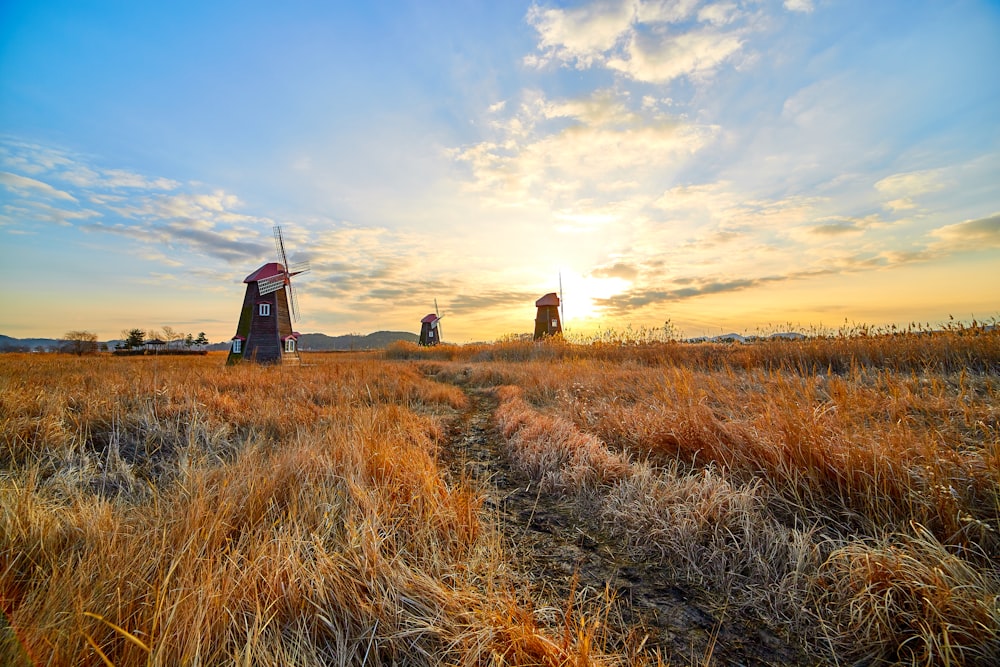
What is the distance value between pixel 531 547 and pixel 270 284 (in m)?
27.4

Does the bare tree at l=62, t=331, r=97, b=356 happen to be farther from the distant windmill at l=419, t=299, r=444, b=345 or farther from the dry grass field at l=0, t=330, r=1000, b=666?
the dry grass field at l=0, t=330, r=1000, b=666

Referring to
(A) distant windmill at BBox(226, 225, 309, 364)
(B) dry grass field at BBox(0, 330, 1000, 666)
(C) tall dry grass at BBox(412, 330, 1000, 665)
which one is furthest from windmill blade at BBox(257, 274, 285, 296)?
(C) tall dry grass at BBox(412, 330, 1000, 665)

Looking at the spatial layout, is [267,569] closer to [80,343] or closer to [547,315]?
[547,315]

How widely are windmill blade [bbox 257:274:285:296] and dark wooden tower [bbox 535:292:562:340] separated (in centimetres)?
2388

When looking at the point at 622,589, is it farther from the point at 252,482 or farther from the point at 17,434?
the point at 17,434

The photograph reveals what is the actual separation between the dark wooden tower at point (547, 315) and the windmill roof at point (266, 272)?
2400cm

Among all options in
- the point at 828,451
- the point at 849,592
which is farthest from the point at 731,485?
the point at 849,592

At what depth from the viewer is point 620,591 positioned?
2369 mm

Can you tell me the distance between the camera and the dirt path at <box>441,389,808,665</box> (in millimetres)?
1896

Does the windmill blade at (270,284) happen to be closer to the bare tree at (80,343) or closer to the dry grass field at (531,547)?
the dry grass field at (531,547)

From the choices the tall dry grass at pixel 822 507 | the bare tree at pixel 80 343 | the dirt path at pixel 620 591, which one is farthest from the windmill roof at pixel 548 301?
the bare tree at pixel 80 343

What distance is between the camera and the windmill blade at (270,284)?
2448 cm

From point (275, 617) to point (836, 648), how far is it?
2804mm

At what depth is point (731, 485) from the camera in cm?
309
